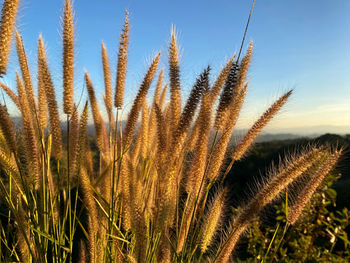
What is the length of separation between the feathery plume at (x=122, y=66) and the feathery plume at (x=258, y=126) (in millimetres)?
890

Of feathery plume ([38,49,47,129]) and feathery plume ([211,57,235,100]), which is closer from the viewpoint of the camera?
feathery plume ([211,57,235,100])

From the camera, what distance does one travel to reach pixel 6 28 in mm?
1373

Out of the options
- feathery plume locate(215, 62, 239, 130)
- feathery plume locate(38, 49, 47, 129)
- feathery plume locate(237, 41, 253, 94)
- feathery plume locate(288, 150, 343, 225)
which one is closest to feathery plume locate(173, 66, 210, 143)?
feathery plume locate(215, 62, 239, 130)

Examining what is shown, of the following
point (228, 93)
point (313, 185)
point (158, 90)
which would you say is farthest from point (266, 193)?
point (158, 90)

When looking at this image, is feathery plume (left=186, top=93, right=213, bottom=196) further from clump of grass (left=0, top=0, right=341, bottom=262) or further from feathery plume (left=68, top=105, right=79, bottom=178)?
feathery plume (left=68, top=105, right=79, bottom=178)

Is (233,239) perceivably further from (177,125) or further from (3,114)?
(3,114)

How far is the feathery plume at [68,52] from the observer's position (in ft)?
5.54

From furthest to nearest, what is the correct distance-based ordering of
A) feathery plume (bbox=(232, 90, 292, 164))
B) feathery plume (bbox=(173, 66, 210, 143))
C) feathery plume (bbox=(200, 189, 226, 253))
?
feathery plume (bbox=(200, 189, 226, 253)) → feathery plume (bbox=(232, 90, 292, 164)) → feathery plume (bbox=(173, 66, 210, 143))

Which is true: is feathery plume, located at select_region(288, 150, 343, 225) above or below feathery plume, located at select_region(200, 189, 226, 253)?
above

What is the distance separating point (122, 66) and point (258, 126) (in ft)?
3.27

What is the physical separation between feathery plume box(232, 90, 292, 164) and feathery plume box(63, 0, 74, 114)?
43.5 inches

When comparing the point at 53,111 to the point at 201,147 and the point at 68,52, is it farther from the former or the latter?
the point at 201,147

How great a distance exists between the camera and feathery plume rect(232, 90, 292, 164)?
5.59ft

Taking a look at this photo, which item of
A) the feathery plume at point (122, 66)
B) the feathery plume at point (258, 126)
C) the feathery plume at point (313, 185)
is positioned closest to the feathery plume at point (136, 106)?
the feathery plume at point (122, 66)
